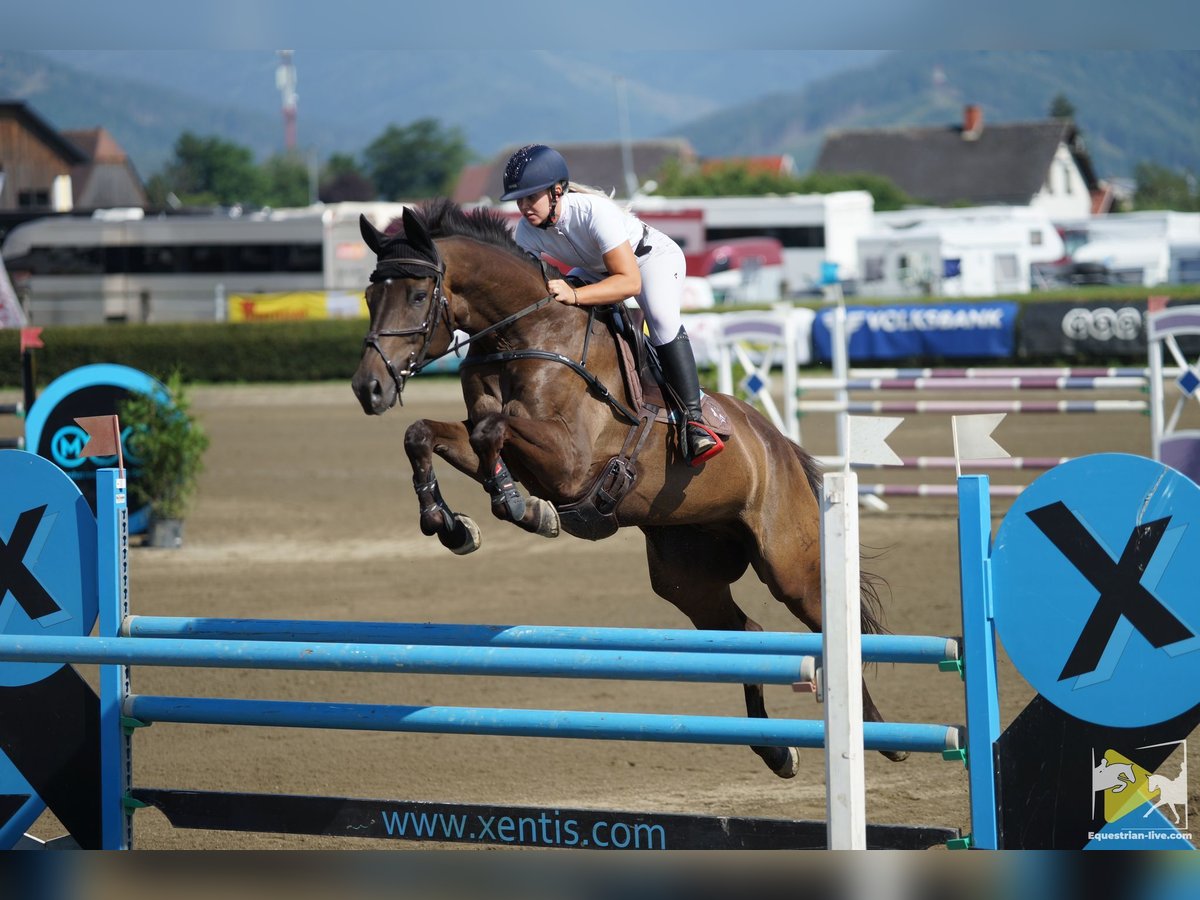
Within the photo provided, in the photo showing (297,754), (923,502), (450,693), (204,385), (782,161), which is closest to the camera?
(297,754)

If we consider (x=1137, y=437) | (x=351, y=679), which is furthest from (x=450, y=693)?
(x=1137, y=437)

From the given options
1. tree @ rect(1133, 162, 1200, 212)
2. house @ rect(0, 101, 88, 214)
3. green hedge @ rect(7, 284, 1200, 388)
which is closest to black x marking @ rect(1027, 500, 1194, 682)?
green hedge @ rect(7, 284, 1200, 388)

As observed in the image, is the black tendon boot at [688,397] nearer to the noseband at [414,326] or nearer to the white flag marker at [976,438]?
the noseband at [414,326]

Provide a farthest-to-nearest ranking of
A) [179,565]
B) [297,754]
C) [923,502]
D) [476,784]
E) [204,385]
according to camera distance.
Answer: [204,385] < [923,502] < [179,565] < [297,754] < [476,784]

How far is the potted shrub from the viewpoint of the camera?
9.08m

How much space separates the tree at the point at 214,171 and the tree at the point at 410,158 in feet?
34.0

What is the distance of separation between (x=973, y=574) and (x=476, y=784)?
7.79 ft

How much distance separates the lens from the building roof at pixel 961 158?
6153cm

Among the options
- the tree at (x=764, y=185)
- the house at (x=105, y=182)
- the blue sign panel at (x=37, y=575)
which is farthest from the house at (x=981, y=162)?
the blue sign panel at (x=37, y=575)

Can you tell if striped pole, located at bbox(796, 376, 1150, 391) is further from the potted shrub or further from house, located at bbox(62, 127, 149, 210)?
house, located at bbox(62, 127, 149, 210)

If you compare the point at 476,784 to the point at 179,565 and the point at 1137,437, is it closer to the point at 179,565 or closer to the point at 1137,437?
the point at 179,565

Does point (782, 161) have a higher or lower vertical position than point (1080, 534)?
higher

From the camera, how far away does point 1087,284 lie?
25.6m

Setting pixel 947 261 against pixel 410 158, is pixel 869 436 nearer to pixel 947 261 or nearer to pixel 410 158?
pixel 947 261
